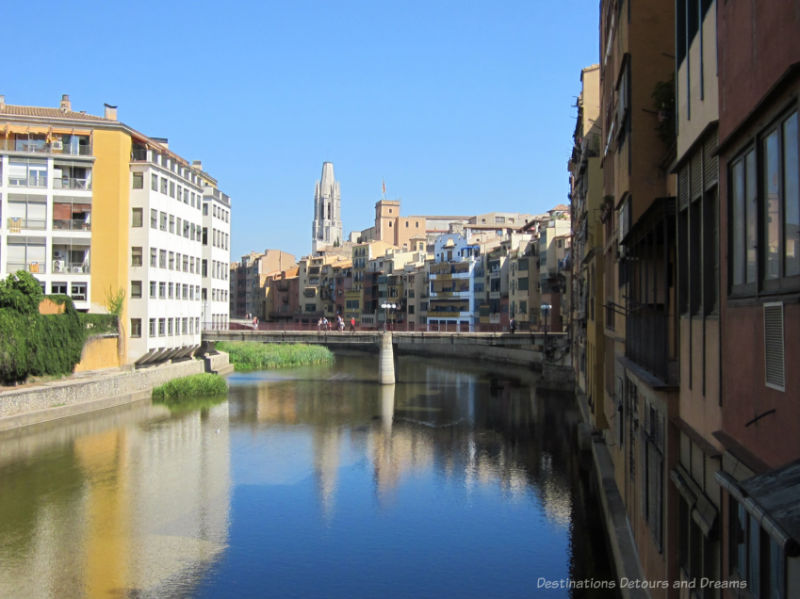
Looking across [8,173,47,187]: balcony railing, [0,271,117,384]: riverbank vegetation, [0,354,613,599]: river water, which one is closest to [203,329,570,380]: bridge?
[0,354,613,599]: river water

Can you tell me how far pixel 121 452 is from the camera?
31.1m

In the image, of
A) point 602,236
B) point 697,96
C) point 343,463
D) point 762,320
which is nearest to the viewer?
point 762,320

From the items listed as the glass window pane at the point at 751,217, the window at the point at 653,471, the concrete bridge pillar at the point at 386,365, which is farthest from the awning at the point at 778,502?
the concrete bridge pillar at the point at 386,365

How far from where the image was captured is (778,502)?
4566 mm

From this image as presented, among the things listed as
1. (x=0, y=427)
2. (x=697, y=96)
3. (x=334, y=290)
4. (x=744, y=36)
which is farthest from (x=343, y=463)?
(x=334, y=290)

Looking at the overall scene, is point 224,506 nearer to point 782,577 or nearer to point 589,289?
point 589,289

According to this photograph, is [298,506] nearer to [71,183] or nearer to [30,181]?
[71,183]

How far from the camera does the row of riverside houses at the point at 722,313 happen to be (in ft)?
16.9

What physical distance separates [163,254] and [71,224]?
21.7 ft

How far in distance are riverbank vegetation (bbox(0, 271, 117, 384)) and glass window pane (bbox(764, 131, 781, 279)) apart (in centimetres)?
3712

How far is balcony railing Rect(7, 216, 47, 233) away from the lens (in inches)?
1753

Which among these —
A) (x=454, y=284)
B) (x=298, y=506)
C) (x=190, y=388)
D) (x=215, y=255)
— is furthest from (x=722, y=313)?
(x=454, y=284)

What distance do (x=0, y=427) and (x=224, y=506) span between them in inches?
562

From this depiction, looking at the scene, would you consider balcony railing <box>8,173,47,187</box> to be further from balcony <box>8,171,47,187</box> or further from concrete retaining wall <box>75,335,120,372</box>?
concrete retaining wall <box>75,335,120,372</box>
